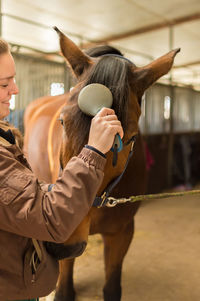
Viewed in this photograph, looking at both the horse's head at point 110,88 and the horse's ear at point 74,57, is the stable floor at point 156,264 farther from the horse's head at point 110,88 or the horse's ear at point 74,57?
the horse's ear at point 74,57

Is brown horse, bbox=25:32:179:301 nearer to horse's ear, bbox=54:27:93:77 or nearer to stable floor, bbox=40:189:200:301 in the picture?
horse's ear, bbox=54:27:93:77

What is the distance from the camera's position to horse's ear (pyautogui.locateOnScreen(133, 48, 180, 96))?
104cm

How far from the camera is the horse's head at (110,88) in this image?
2.77 feet

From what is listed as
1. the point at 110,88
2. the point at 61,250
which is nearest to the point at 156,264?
the point at 61,250

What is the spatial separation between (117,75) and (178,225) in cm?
265

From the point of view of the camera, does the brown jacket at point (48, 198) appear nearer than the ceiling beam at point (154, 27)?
Yes

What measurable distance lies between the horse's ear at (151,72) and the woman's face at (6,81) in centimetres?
47

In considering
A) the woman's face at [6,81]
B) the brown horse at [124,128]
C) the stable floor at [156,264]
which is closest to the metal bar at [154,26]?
the stable floor at [156,264]

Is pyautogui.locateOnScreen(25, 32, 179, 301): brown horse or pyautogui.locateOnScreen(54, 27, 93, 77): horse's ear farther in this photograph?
pyautogui.locateOnScreen(54, 27, 93, 77): horse's ear

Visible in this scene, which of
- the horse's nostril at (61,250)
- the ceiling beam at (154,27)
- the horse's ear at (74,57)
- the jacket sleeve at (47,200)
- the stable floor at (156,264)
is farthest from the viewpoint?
the ceiling beam at (154,27)

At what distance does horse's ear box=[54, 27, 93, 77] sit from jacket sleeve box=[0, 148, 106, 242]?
1.70ft

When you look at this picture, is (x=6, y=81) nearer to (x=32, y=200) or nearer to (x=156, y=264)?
(x=32, y=200)

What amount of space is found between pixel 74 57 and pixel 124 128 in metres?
0.36

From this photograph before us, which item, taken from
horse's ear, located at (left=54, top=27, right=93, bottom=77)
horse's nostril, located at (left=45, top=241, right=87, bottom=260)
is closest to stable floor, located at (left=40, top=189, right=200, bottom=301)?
horse's nostril, located at (left=45, top=241, right=87, bottom=260)
